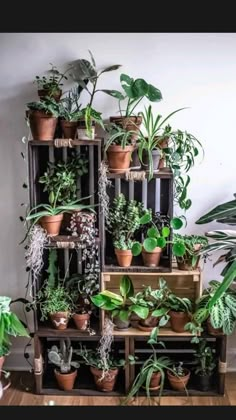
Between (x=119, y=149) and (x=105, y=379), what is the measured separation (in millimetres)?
1303

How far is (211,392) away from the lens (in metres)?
2.75

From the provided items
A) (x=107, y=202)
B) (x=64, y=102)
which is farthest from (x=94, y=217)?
(x=64, y=102)

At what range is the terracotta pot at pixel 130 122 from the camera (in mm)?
2616

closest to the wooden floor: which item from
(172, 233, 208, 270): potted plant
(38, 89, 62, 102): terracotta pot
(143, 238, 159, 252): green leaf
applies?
(172, 233, 208, 270): potted plant

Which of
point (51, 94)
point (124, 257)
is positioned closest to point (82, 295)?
point (124, 257)

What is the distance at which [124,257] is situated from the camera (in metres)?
2.62

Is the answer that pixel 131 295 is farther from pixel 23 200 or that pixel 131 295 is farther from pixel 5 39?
pixel 5 39

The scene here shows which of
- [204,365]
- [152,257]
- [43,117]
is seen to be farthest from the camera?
[204,365]

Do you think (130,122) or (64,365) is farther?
(64,365)

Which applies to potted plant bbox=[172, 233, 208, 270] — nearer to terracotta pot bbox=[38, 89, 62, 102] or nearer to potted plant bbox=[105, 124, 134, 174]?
potted plant bbox=[105, 124, 134, 174]

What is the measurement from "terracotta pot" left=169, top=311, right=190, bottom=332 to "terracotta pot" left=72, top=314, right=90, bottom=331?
0.48m

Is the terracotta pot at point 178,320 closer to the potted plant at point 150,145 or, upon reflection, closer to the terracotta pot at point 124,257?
the terracotta pot at point 124,257

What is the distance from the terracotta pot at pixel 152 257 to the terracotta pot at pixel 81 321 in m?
0.45

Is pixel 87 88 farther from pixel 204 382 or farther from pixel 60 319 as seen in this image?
pixel 204 382
